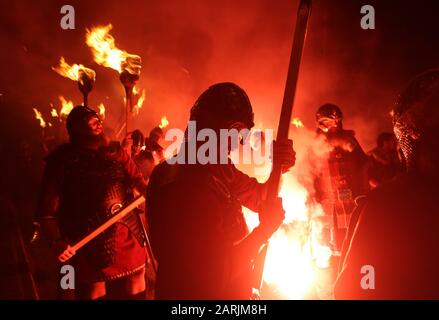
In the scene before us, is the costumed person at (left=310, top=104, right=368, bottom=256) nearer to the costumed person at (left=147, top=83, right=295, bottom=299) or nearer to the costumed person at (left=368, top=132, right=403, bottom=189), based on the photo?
the costumed person at (left=368, top=132, right=403, bottom=189)

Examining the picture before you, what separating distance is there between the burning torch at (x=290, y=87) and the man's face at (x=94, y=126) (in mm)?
2448

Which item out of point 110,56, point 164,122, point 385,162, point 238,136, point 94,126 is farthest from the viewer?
point 164,122

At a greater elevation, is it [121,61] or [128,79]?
[121,61]

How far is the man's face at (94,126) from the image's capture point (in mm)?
3975

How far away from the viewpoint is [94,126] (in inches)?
158

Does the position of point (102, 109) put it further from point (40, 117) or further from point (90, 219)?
point (90, 219)

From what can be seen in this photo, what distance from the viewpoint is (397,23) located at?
37.6 feet

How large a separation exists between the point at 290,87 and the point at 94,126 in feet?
8.37

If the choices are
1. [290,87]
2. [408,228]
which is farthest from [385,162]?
[408,228]

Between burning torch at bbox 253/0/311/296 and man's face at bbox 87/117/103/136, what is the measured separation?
245 centimetres

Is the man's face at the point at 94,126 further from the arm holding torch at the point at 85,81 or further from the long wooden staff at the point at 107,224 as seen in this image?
the arm holding torch at the point at 85,81

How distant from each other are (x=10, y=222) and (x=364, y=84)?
32.8 feet

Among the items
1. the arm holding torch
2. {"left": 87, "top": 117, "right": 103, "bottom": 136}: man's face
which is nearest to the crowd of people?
{"left": 87, "top": 117, "right": 103, "bottom": 136}: man's face

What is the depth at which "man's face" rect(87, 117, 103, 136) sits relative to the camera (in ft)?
13.0
